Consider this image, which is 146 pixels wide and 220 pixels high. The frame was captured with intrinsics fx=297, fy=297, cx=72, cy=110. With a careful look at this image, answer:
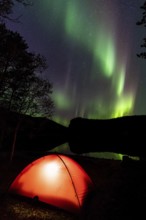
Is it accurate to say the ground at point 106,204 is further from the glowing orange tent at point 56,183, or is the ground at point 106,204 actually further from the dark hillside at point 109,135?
the dark hillside at point 109,135

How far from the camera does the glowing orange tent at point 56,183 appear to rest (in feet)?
35.0

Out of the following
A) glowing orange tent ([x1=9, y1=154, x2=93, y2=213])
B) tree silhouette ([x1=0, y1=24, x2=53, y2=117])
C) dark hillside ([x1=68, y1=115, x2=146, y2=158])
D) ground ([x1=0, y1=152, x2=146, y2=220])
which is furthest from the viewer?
dark hillside ([x1=68, y1=115, x2=146, y2=158])

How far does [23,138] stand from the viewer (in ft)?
112

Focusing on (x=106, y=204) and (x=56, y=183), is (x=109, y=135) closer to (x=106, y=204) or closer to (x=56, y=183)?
(x=56, y=183)

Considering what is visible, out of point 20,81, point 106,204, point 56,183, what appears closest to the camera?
point 106,204

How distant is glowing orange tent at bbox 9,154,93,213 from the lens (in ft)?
35.0

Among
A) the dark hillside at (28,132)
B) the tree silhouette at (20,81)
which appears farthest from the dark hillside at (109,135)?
the tree silhouette at (20,81)

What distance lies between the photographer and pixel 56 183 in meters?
11.1

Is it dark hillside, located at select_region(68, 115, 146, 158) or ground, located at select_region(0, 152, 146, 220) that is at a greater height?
dark hillside, located at select_region(68, 115, 146, 158)

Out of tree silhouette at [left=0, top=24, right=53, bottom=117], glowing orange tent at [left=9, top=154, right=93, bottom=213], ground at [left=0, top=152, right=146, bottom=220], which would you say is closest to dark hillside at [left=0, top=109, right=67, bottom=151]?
tree silhouette at [left=0, top=24, right=53, bottom=117]

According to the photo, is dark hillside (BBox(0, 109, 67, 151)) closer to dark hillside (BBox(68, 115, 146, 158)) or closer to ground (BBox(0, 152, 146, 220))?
dark hillside (BBox(68, 115, 146, 158))

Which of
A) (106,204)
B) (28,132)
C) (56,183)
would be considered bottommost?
→ (106,204)

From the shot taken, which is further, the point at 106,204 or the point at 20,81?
the point at 20,81

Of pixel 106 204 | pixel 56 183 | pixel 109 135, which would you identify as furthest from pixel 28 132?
pixel 109 135
